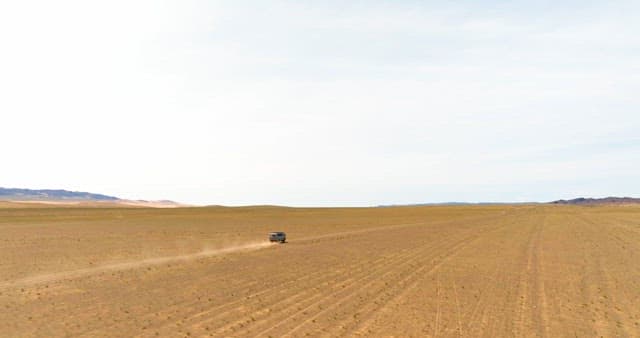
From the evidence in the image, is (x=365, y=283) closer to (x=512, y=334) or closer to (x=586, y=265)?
(x=512, y=334)

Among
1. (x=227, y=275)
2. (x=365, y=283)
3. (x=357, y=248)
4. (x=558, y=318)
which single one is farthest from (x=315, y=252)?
(x=558, y=318)

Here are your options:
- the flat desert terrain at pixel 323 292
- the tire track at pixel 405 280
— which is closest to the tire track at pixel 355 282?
the flat desert terrain at pixel 323 292

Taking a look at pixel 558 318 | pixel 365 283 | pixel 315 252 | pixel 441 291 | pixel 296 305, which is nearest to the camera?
pixel 558 318

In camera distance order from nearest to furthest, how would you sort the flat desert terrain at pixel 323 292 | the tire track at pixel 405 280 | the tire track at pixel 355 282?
the flat desert terrain at pixel 323 292, the tire track at pixel 355 282, the tire track at pixel 405 280

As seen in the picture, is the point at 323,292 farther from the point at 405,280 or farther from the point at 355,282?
the point at 405,280

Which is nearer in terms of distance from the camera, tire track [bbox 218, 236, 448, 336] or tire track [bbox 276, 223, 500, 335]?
tire track [bbox 218, 236, 448, 336]

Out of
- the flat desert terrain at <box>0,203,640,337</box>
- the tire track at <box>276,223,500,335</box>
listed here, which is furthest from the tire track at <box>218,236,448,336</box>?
the tire track at <box>276,223,500,335</box>

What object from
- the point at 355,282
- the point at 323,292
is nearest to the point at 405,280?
the point at 355,282

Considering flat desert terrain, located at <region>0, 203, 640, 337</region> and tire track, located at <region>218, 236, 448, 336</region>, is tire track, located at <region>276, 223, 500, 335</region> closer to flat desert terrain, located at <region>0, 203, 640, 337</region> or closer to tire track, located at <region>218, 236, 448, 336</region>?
flat desert terrain, located at <region>0, 203, 640, 337</region>

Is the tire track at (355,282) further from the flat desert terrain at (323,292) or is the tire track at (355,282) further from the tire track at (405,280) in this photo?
the tire track at (405,280)

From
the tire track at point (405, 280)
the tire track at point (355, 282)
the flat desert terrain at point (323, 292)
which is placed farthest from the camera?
the tire track at point (405, 280)

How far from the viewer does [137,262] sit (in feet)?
89.4

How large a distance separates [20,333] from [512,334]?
1208 cm

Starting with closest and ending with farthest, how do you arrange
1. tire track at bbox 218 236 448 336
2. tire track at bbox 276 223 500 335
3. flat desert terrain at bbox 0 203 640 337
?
1. flat desert terrain at bbox 0 203 640 337
2. tire track at bbox 218 236 448 336
3. tire track at bbox 276 223 500 335
